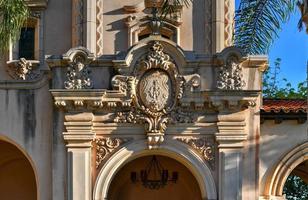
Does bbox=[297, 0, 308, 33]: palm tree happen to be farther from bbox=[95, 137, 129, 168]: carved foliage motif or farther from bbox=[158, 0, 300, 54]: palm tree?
bbox=[95, 137, 129, 168]: carved foliage motif

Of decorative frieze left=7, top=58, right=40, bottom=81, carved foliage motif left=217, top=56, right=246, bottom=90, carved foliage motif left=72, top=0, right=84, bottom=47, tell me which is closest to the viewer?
carved foliage motif left=217, top=56, right=246, bottom=90

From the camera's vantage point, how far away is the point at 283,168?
2050cm

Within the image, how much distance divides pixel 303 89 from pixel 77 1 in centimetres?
1793

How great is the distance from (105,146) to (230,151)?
289cm

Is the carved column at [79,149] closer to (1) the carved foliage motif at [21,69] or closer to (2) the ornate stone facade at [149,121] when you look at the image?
(2) the ornate stone facade at [149,121]

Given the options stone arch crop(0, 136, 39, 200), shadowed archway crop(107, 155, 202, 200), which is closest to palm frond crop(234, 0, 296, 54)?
shadowed archway crop(107, 155, 202, 200)

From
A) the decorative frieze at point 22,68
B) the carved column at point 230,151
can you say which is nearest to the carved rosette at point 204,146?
the carved column at point 230,151

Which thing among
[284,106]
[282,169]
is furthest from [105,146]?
[284,106]

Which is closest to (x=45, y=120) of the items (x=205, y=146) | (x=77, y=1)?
(x=205, y=146)

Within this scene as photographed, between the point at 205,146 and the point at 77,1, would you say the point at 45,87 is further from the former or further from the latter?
the point at 77,1

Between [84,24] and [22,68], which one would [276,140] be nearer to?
[84,24]

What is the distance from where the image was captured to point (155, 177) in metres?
21.9

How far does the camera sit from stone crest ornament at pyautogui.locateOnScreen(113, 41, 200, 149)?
65.3 feet

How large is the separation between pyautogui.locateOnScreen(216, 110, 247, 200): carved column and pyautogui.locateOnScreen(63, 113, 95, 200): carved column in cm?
299
